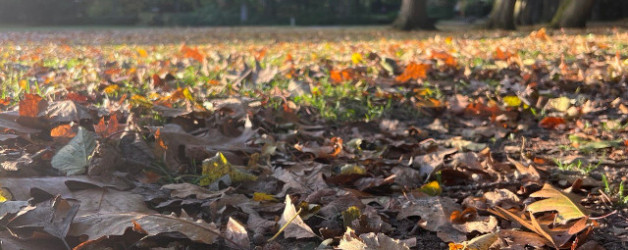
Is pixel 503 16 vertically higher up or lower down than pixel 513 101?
lower down

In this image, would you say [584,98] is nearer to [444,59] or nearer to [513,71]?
[513,71]

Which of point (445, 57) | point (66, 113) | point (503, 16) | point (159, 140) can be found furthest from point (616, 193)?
point (503, 16)

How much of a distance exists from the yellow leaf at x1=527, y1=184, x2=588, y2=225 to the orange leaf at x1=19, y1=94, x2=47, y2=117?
6.55ft

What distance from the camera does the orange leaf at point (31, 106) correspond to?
2.36 metres

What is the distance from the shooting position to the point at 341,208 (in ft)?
5.77

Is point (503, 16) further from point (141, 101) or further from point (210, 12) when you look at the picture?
point (210, 12)

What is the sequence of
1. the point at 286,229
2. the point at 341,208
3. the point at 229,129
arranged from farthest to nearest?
the point at 229,129 → the point at 341,208 → the point at 286,229

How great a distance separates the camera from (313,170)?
221 centimetres

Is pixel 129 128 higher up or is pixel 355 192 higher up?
pixel 129 128

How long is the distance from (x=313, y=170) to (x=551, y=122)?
157 centimetres

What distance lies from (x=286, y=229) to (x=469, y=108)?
6.60 feet

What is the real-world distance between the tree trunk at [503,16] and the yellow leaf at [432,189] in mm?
16528

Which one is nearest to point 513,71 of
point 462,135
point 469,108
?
point 469,108

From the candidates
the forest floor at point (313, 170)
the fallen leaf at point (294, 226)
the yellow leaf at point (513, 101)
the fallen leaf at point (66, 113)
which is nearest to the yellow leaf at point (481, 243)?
the forest floor at point (313, 170)
